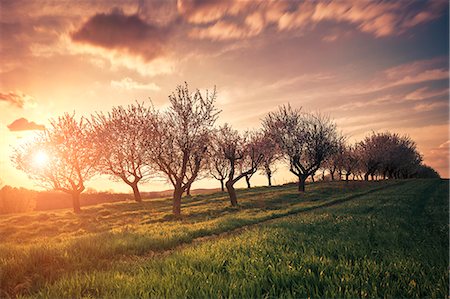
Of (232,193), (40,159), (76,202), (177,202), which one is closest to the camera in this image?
(177,202)

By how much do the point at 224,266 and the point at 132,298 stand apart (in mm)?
2303

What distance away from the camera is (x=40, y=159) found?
4247cm

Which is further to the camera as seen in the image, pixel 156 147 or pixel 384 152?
pixel 384 152

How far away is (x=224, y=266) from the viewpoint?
630 cm

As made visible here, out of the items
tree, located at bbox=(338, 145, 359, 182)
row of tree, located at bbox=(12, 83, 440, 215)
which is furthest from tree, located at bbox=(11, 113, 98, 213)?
tree, located at bbox=(338, 145, 359, 182)

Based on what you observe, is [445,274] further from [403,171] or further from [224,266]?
[403,171]

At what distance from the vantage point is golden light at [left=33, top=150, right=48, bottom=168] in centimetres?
4122

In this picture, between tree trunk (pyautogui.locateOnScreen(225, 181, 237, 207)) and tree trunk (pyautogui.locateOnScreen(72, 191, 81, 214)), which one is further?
tree trunk (pyautogui.locateOnScreen(72, 191, 81, 214))

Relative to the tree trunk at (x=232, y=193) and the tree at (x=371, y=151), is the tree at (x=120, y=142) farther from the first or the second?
the tree at (x=371, y=151)

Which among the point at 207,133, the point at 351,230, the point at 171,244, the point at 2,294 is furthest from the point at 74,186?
the point at 351,230

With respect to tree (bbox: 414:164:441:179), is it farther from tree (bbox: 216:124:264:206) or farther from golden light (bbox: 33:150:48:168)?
golden light (bbox: 33:150:48:168)

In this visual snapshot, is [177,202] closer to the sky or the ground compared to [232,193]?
closer to the ground

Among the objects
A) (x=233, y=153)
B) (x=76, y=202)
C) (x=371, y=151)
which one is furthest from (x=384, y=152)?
(x=76, y=202)

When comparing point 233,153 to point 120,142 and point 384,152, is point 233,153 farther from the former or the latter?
point 384,152
